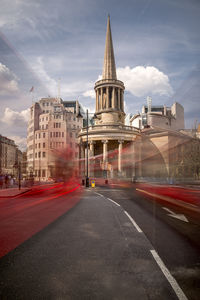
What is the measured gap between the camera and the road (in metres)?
3.51

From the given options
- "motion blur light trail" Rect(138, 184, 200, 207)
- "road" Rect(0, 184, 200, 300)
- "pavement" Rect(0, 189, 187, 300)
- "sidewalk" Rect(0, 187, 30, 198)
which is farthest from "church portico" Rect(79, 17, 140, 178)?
"pavement" Rect(0, 189, 187, 300)

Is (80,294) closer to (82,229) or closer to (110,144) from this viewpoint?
(82,229)

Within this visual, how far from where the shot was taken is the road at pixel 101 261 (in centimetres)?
351

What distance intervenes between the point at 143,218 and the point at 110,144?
5158 centimetres

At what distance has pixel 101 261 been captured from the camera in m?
4.70

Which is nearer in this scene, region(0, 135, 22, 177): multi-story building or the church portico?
the church portico

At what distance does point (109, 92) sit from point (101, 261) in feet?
208

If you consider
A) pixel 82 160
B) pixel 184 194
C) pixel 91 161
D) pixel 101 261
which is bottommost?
pixel 184 194

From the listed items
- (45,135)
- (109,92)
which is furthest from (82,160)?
(45,135)

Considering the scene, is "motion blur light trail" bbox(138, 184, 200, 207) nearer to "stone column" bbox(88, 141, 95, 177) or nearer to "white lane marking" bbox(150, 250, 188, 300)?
"white lane marking" bbox(150, 250, 188, 300)

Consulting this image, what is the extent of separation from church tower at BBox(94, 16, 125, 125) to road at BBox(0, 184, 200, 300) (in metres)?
55.9

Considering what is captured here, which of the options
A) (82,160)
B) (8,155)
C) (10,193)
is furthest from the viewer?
(8,155)

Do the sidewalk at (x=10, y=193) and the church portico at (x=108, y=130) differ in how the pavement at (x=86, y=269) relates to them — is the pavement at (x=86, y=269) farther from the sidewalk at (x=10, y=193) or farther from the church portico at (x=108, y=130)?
the church portico at (x=108, y=130)

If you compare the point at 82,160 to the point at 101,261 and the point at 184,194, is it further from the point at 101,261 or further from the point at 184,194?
the point at 101,261
